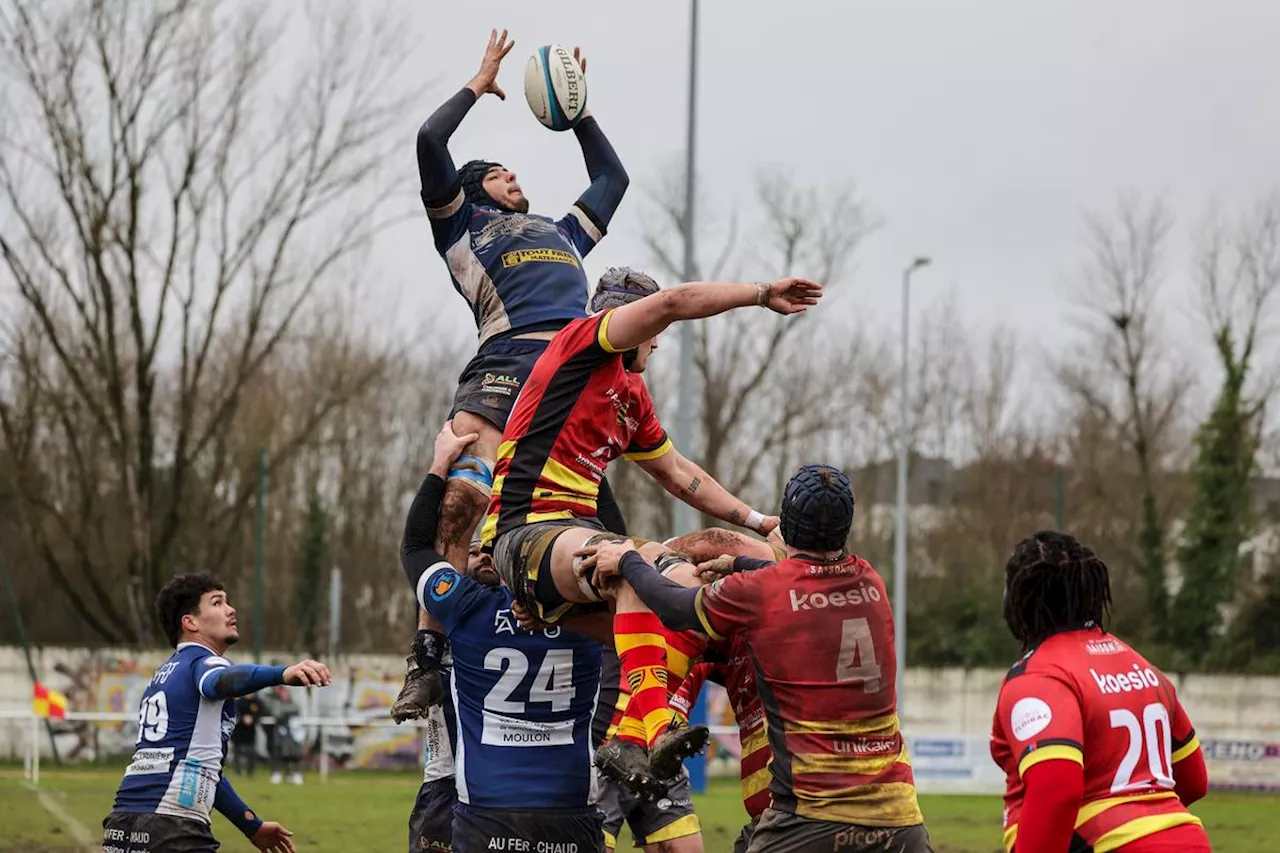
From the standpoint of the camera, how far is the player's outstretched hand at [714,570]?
6615mm

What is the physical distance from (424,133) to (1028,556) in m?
4.36

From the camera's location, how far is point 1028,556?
204 inches

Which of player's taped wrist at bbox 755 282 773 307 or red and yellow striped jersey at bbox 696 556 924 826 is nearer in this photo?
red and yellow striped jersey at bbox 696 556 924 826

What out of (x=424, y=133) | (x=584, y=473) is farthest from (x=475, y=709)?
(x=424, y=133)

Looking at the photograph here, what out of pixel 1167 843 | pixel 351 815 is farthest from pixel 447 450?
pixel 351 815

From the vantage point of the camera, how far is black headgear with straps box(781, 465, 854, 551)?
584 cm

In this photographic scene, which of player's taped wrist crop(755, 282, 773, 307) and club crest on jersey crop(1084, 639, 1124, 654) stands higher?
player's taped wrist crop(755, 282, 773, 307)

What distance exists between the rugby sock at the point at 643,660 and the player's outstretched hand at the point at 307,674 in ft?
5.43

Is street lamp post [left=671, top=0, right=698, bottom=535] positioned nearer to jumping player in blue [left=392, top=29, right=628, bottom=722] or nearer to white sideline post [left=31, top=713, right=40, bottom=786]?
white sideline post [left=31, top=713, right=40, bottom=786]

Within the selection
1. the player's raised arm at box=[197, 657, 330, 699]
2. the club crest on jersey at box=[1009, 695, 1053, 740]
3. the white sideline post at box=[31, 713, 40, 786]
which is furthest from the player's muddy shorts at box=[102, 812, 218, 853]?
the white sideline post at box=[31, 713, 40, 786]

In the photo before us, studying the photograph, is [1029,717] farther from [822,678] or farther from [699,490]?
[699,490]

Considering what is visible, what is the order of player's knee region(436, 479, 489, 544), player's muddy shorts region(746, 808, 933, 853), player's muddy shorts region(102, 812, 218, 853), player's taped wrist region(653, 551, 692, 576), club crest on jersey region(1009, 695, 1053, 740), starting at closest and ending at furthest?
club crest on jersey region(1009, 695, 1053, 740), player's muddy shorts region(746, 808, 933, 853), player's taped wrist region(653, 551, 692, 576), player's muddy shorts region(102, 812, 218, 853), player's knee region(436, 479, 489, 544)

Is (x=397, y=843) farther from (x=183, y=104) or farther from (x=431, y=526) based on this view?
(x=183, y=104)

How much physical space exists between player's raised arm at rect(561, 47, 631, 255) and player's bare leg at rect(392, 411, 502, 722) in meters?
1.39
